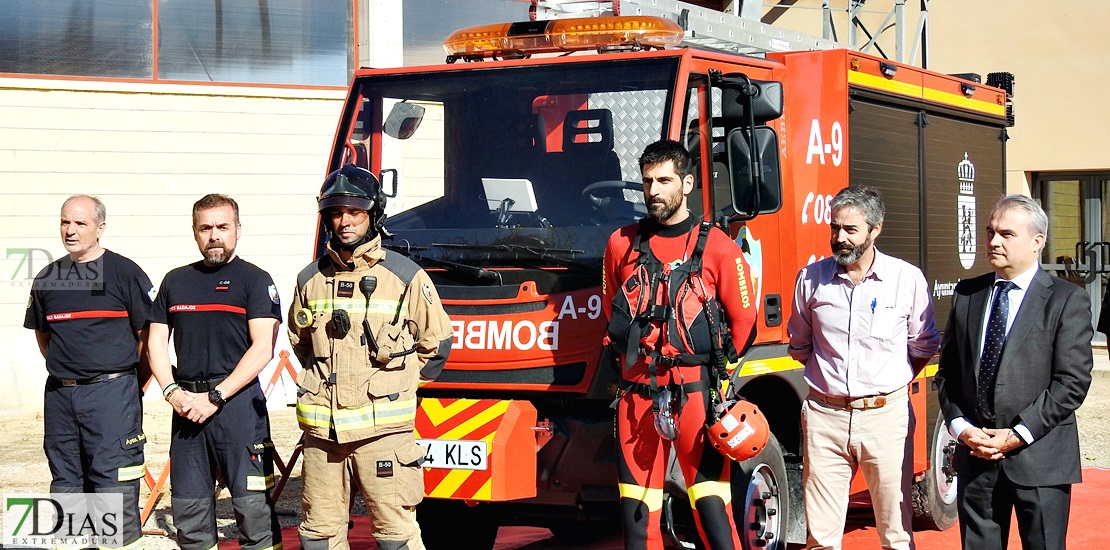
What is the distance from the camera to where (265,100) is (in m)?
14.4

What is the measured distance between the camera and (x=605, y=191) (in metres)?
6.09

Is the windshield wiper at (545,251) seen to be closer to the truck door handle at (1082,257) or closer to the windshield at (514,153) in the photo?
the windshield at (514,153)

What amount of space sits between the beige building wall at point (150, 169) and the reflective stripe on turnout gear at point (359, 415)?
754cm

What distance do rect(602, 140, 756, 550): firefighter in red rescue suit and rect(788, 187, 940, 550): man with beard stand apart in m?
0.37

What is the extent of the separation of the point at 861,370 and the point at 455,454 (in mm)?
1781

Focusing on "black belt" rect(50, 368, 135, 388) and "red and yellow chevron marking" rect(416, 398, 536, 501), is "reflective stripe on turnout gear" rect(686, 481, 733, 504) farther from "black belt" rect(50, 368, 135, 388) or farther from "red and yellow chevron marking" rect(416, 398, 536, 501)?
"black belt" rect(50, 368, 135, 388)

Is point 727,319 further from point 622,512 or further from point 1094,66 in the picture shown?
point 1094,66

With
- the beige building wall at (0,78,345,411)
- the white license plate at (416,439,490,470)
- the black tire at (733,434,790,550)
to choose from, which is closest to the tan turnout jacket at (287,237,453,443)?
the white license plate at (416,439,490,470)

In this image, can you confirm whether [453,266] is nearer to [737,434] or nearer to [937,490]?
[737,434]

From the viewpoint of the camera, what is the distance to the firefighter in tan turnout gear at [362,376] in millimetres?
A: 5285

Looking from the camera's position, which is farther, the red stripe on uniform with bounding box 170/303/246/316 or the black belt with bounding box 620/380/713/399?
the red stripe on uniform with bounding box 170/303/246/316

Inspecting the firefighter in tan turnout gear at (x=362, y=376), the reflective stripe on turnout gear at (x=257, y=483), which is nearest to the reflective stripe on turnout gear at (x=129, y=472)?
the reflective stripe on turnout gear at (x=257, y=483)

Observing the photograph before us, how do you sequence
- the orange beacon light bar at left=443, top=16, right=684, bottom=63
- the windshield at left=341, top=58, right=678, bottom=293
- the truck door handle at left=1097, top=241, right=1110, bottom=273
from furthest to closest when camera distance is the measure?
the truck door handle at left=1097, top=241, right=1110, bottom=273, the orange beacon light bar at left=443, top=16, right=684, bottom=63, the windshield at left=341, top=58, right=678, bottom=293

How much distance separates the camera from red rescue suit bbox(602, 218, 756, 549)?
209 inches
